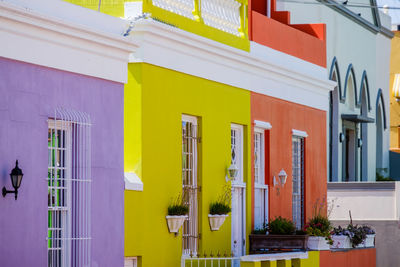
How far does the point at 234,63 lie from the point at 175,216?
3577mm

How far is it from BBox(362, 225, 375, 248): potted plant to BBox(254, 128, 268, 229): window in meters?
3.66

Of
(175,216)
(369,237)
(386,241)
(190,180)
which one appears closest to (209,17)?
(190,180)

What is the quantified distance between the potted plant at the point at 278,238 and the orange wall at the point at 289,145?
0.77 meters

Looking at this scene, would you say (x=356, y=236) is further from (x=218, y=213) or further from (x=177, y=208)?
(x=177, y=208)

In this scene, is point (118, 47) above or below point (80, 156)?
above

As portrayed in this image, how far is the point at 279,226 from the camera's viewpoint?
1891 centimetres

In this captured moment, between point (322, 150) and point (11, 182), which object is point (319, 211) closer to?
point (322, 150)

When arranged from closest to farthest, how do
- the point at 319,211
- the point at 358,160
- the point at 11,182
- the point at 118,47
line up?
the point at 11,182
the point at 118,47
the point at 319,211
the point at 358,160

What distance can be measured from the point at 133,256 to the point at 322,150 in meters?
8.53

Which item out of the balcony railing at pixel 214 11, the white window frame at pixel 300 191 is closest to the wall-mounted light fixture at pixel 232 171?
the balcony railing at pixel 214 11

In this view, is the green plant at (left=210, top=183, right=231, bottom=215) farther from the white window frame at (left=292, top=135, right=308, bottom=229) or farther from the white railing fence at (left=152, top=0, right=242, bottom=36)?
the white window frame at (left=292, top=135, right=308, bottom=229)

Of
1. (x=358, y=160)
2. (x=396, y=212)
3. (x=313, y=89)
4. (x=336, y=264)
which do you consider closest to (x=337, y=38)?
(x=358, y=160)

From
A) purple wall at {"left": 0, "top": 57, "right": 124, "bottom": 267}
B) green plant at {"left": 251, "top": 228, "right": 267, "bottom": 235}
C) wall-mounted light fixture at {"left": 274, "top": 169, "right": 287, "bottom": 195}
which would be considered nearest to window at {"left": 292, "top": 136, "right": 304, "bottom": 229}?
wall-mounted light fixture at {"left": 274, "top": 169, "right": 287, "bottom": 195}

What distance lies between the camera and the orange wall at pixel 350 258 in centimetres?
1972
